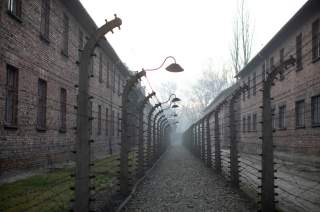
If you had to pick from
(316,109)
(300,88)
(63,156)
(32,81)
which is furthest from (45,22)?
(300,88)

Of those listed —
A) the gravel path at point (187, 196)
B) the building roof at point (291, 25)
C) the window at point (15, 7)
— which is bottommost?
the gravel path at point (187, 196)

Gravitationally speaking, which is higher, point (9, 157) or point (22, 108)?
point (22, 108)

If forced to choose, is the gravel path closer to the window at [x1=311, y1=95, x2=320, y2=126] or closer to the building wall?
the building wall

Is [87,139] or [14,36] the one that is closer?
[87,139]

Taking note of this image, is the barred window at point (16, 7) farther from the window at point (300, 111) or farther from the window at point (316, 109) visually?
the window at point (300, 111)

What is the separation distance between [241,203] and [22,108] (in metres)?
7.03

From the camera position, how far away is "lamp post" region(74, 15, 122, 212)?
5199 mm

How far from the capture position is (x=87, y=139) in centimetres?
529

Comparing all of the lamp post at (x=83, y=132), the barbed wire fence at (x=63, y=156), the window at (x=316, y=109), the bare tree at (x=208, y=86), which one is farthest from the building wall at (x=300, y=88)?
the bare tree at (x=208, y=86)

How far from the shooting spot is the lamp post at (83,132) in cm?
520

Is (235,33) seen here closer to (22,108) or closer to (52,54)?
(52,54)

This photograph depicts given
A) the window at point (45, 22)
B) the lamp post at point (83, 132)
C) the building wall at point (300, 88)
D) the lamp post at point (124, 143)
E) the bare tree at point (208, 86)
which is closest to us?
the lamp post at point (83, 132)

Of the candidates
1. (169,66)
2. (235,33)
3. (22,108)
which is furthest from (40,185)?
(235,33)

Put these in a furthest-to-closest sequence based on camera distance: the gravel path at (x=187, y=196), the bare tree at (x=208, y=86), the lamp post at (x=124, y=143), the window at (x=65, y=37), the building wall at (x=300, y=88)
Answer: the bare tree at (x=208, y=86) < the building wall at (x=300, y=88) < the window at (x=65, y=37) < the lamp post at (x=124, y=143) < the gravel path at (x=187, y=196)
